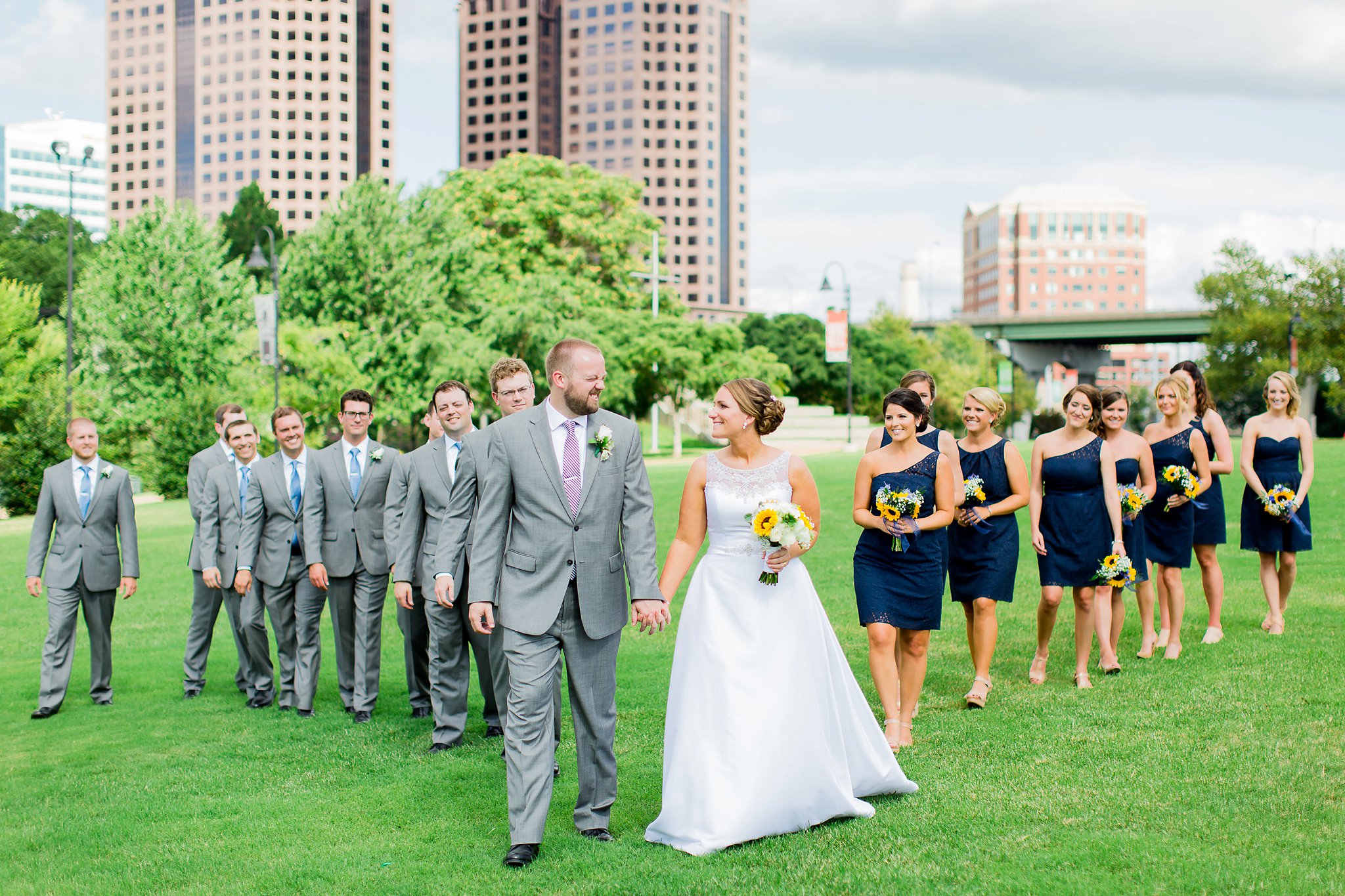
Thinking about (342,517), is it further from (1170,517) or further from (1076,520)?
(1170,517)

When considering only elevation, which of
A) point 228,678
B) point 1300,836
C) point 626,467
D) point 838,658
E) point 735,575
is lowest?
point 228,678

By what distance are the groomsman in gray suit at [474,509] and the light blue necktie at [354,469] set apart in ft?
6.04

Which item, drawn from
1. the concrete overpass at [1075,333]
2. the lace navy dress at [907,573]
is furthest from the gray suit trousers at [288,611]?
the concrete overpass at [1075,333]

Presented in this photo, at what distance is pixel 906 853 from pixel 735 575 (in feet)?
4.93

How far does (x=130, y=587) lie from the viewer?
30.9 ft

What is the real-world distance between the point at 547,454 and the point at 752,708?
156cm

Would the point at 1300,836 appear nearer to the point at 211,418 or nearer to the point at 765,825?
the point at 765,825

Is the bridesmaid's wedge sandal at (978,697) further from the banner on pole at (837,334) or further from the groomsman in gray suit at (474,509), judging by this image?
the banner on pole at (837,334)

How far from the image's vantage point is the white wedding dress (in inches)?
212

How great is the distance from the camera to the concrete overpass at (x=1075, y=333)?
8706 centimetres

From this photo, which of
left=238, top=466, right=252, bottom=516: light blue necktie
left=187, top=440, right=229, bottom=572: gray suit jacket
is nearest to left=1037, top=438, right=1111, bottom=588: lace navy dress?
left=238, top=466, right=252, bottom=516: light blue necktie

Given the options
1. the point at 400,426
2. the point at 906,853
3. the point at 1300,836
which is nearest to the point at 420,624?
the point at 906,853

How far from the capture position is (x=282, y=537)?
9180 mm

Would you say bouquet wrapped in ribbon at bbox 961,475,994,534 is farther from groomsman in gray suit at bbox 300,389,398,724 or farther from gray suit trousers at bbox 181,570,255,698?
gray suit trousers at bbox 181,570,255,698
